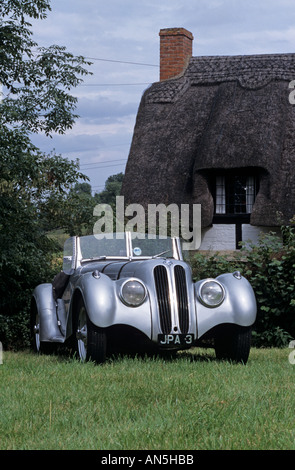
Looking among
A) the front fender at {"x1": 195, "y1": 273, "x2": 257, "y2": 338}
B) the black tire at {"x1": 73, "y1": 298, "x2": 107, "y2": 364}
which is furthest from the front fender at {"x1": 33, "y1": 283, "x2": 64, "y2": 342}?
the front fender at {"x1": 195, "y1": 273, "x2": 257, "y2": 338}

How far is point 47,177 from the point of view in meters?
12.0

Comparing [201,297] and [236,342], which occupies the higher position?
[201,297]

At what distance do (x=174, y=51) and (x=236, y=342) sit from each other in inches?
658

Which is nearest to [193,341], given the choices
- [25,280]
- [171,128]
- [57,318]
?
[57,318]

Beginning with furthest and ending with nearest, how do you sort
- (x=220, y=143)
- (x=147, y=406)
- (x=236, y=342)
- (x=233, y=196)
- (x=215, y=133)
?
(x=233, y=196) → (x=215, y=133) → (x=220, y=143) → (x=236, y=342) → (x=147, y=406)

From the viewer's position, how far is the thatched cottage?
63.2 feet

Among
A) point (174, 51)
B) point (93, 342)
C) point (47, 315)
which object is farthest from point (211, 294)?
point (174, 51)

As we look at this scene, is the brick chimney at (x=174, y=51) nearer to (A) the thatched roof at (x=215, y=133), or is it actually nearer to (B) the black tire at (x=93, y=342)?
(A) the thatched roof at (x=215, y=133)

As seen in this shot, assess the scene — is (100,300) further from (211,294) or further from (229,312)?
(229,312)

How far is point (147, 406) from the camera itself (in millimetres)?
5074

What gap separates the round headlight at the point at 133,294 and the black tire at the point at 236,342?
1.06 metres

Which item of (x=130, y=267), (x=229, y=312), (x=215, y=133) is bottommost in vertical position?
(x=229, y=312)

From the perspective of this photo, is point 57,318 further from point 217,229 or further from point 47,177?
point 217,229

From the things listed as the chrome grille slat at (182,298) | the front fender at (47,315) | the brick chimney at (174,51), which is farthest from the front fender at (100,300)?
the brick chimney at (174,51)
